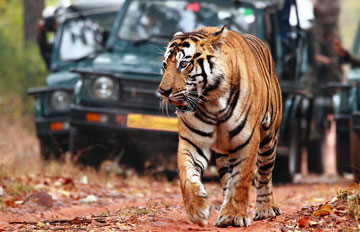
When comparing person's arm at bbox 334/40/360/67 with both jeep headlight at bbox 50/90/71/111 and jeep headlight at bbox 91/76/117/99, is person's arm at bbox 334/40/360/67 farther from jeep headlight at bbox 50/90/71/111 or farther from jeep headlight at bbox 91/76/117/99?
jeep headlight at bbox 50/90/71/111

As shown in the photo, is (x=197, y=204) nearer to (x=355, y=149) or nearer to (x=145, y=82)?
(x=145, y=82)

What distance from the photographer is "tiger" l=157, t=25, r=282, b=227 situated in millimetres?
4996

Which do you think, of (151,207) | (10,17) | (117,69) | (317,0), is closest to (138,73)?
(117,69)

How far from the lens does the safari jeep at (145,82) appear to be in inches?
334

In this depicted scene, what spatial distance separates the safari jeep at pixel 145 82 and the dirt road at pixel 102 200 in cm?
37

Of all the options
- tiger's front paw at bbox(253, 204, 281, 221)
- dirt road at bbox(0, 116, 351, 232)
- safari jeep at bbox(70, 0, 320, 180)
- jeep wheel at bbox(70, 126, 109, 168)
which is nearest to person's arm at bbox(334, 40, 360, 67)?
safari jeep at bbox(70, 0, 320, 180)

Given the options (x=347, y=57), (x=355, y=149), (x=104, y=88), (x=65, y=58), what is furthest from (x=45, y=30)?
(x=355, y=149)

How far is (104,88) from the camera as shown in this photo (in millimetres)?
8609

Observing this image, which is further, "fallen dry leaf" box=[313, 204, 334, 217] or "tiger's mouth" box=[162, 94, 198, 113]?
"fallen dry leaf" box=[313, 204, 334, 217]

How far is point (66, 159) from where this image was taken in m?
8.88

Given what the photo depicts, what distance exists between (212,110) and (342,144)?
4.95m

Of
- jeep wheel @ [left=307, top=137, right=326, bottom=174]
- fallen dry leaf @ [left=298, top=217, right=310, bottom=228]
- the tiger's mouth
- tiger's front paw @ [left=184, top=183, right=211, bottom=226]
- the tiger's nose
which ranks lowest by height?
jeep wheel @ [left=307, top=137, right=326, bottom=174]

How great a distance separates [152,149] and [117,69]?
107 cm

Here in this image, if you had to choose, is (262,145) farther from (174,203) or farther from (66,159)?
(66,159)
